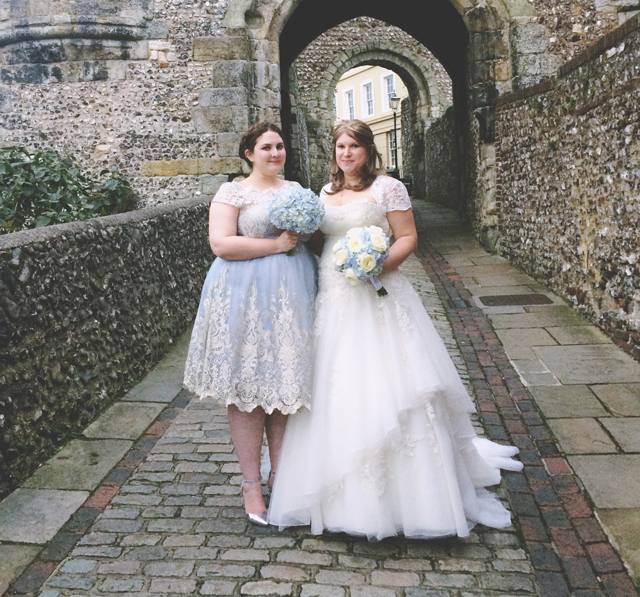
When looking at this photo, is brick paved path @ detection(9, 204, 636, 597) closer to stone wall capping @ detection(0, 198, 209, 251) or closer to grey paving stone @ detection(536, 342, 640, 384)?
grey paving stone @ detection(536, 342, 640, 384)

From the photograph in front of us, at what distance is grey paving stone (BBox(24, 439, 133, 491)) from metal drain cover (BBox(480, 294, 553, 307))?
4384 mm

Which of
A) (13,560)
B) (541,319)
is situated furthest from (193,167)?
(13,560)

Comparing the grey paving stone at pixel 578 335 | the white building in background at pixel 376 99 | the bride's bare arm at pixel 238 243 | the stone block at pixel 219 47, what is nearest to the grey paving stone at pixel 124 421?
the bride's bare arm at pixel 238 243

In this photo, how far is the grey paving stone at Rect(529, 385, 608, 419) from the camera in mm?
4258

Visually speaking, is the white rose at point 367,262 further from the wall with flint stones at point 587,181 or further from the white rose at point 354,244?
the wall with flint stones at point 587,181

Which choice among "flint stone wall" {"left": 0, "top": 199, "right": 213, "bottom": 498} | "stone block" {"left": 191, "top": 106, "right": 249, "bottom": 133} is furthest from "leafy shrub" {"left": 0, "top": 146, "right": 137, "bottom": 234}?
"flint stone wall" {"left": 0, "top": 199, "right": 213, "bottom": 498}

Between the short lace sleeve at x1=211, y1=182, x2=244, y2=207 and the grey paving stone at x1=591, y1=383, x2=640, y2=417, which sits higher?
the short lace sleeve at x1=211, y1=182, x2=244, y2=207

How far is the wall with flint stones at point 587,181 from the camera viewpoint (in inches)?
209

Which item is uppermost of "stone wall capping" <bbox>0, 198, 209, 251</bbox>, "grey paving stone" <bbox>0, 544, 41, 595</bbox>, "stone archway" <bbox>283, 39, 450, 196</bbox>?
"stone archway" <bbox>283, 39, 450, 196</bbox>

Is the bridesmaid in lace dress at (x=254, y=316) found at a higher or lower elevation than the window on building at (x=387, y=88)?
lower

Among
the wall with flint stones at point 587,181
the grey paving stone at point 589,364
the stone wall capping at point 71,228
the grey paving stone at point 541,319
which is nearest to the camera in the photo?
the stone wall capping at point 71,228

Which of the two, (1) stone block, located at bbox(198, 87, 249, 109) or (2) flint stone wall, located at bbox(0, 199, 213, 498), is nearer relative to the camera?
(2) flint stone wall, located at bbox(0, 199, 213, 498)

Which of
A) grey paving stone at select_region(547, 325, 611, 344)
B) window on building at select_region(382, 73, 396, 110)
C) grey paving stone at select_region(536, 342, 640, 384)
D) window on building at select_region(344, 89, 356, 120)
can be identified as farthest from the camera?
window on building at select_region(344, 89, 356, 120)

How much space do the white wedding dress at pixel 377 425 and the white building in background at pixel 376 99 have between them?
3390 centimetres
